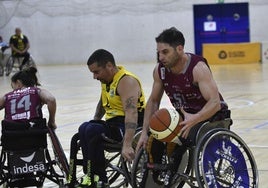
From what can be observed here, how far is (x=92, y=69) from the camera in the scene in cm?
522

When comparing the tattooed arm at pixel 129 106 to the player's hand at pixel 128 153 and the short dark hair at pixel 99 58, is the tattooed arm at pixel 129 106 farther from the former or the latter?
the short dark hair at pixel 99 58

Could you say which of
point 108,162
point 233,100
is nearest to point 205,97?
point 108,162

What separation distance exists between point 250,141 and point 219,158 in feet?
10.6

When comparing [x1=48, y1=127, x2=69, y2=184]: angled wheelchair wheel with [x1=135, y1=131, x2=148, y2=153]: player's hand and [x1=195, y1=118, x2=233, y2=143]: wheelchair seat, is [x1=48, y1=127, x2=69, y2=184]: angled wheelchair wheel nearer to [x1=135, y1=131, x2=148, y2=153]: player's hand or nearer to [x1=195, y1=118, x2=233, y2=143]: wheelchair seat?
[x1=135, y1=131, x2=148, y2=153]: player's hand

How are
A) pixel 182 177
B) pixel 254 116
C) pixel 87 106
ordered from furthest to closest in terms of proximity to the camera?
pixel 87 106
pixel 254 116
pixel 182 177

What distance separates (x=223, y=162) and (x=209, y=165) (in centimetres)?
17

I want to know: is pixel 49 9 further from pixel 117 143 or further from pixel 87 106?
pixel 117 143

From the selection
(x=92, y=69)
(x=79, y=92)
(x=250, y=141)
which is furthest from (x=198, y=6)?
(x=92, y=69)

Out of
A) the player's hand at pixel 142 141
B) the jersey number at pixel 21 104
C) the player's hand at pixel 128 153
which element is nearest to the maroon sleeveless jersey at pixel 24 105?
the jersey number at pixel 21 104

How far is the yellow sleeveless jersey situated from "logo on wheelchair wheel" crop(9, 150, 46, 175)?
24.3 inches

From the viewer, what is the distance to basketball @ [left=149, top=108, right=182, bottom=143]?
4531mm

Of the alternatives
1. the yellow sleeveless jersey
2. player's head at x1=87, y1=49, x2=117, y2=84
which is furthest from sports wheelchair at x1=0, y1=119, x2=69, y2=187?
player's head at x1=87, y1=49, x2=117, y2=84

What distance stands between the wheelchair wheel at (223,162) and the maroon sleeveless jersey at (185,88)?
300 millimetres

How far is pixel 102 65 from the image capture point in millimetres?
5215
